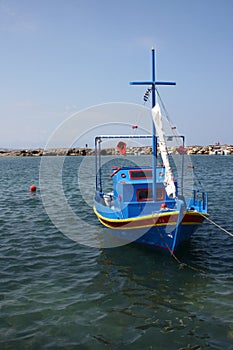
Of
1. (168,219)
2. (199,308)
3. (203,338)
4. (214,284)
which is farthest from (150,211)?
(203,338)

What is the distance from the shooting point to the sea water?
8586mm

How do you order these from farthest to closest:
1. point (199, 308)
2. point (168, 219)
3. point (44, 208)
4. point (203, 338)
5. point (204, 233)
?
point (44, 208) → point (204, 233) → point (168, 219) → point (199, 308) → point (203, 338)

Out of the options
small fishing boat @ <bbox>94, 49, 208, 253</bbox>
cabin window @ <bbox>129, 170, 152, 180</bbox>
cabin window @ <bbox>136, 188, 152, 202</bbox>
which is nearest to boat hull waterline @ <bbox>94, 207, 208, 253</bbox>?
small fishing boat @ <bbox>94, 49, 208, 253</bbox>

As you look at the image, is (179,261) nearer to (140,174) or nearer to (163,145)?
(163,145)

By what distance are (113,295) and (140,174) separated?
7790mm

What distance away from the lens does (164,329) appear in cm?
895

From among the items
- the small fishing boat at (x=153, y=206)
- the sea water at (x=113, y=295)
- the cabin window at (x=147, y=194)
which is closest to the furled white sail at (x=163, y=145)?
the small fishing boat at (x=153, y=206)

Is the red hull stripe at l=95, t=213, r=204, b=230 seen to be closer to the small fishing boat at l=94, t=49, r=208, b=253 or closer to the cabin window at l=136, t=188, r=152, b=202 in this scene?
the small fishing boat at l=94, t=49, r=208, b=253

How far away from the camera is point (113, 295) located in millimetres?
10930

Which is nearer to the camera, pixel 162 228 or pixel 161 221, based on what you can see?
pixel 161 221

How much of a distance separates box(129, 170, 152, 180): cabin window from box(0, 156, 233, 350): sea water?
3.79m

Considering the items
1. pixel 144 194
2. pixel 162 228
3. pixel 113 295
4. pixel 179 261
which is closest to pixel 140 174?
pixel 144 194

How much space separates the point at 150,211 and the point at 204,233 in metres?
4.63

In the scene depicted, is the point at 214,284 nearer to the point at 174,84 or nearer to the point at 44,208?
the point at 174,84
